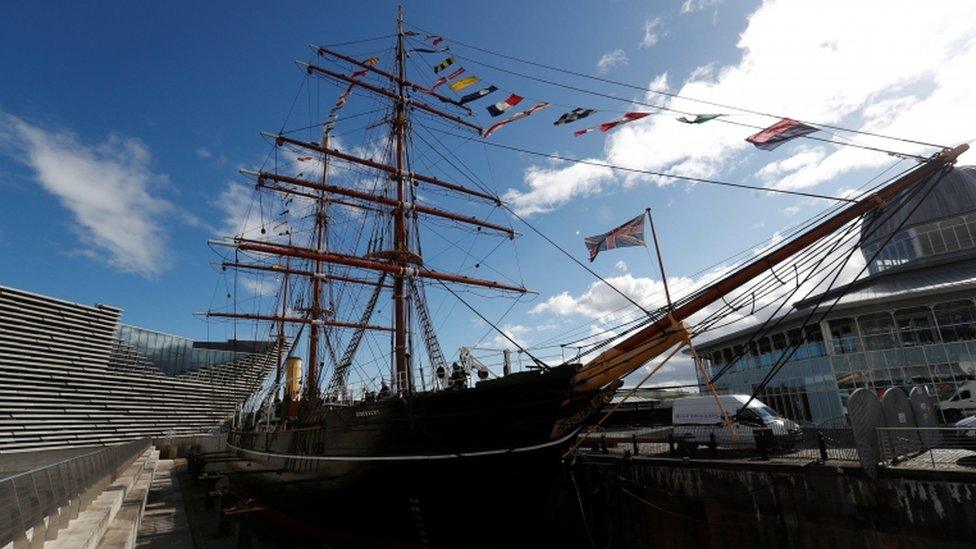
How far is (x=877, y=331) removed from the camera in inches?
936

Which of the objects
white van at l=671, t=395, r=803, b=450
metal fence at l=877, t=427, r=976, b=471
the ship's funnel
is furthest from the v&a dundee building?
the ship's funnel

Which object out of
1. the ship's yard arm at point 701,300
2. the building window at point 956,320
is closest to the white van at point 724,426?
the ship's yard arm at point 701,300

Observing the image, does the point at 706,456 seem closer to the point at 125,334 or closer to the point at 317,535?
the point at 317,535

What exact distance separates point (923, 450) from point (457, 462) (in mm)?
10043

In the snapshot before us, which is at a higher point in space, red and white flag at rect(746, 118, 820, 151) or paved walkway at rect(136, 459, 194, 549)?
red and white flag at rect(746, 118, 820, 151)

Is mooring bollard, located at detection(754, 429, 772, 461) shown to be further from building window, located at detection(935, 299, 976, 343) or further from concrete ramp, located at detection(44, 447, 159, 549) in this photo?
building window, located at detection(935, 299, 976, 343)

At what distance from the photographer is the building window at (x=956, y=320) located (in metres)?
21.8

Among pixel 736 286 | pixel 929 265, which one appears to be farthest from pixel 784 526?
pixel 929 265

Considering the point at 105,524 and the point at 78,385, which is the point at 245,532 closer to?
the point at 105,524

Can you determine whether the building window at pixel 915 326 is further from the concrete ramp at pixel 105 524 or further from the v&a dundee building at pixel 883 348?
the concrete ramp at pixel 105 524

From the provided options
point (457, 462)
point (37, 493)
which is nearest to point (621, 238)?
point (457, 462)

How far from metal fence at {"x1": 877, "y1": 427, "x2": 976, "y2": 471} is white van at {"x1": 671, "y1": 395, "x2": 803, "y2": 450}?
2.44 m

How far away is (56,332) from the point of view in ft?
115

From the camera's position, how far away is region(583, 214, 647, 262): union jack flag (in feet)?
33.8
